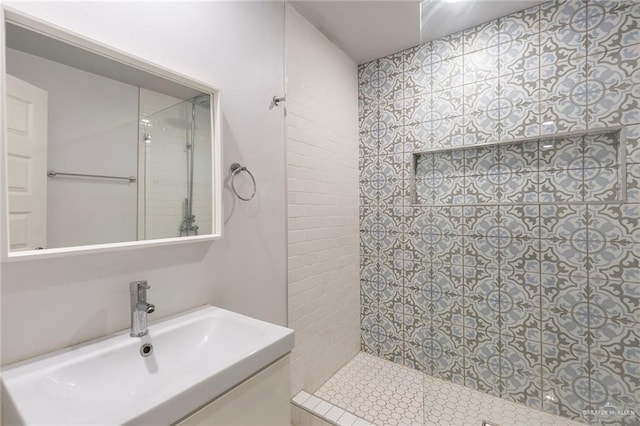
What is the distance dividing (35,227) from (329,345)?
1.76 m

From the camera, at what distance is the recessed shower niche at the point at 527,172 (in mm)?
1357

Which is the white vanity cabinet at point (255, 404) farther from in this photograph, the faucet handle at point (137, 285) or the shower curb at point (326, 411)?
the shower curb at point (326, 411)

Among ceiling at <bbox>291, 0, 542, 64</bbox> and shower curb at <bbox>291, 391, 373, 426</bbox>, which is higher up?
ceiling at <bbox>291, 0, 542, 64</bbox>

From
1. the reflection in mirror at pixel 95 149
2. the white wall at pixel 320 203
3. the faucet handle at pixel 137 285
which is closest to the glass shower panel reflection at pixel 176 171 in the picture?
the reflection in mirror at pixel 95 149

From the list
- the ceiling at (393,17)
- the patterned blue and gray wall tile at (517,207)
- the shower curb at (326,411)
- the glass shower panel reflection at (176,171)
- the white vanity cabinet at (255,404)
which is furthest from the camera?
the ceiling at (393,17)

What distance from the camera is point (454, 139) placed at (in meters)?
1.86

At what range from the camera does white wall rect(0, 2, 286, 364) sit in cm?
77

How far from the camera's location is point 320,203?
1929mm

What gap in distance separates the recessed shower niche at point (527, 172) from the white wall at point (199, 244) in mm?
1095

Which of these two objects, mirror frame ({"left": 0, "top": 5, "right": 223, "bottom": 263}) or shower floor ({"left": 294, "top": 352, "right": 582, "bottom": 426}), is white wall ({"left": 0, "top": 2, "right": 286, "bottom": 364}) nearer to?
mirror frame ({"left": 0, "top": 5, "right": 223, "bottom": 263})

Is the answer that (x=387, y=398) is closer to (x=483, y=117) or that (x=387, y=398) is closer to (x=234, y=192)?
(x=234, y=192)

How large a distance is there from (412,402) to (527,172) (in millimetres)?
1561

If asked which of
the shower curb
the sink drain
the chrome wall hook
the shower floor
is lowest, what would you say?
the shower floor

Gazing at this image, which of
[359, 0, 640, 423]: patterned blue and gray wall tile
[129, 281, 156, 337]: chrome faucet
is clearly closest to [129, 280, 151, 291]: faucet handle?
[129, 281, 156, 337]: chrome faucet
